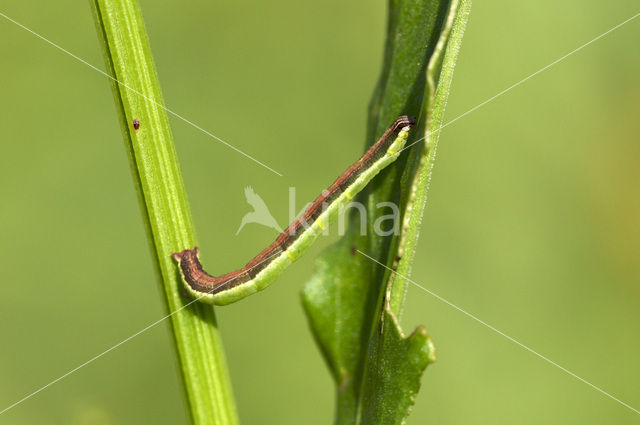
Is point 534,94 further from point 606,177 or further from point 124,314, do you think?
point 124,314

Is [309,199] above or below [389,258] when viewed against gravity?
below

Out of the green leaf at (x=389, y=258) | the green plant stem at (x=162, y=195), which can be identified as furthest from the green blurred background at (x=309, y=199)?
the green plant stem at (x=162, y=195)

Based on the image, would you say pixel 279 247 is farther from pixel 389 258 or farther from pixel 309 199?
pixel 309 199

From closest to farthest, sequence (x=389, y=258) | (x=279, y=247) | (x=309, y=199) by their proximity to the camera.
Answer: (x=389, y=258) < (x=279, y=247) < (x=309, y=199)

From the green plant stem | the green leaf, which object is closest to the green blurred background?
the green leaf

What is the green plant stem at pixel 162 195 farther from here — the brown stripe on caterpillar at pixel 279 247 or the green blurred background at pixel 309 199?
the green blurred background at pixel 309 199

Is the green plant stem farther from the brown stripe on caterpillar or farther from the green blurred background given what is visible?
the green blurred background

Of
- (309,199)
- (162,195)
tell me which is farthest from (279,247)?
(309,199)

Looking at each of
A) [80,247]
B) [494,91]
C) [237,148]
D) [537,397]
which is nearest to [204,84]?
[237,148]
